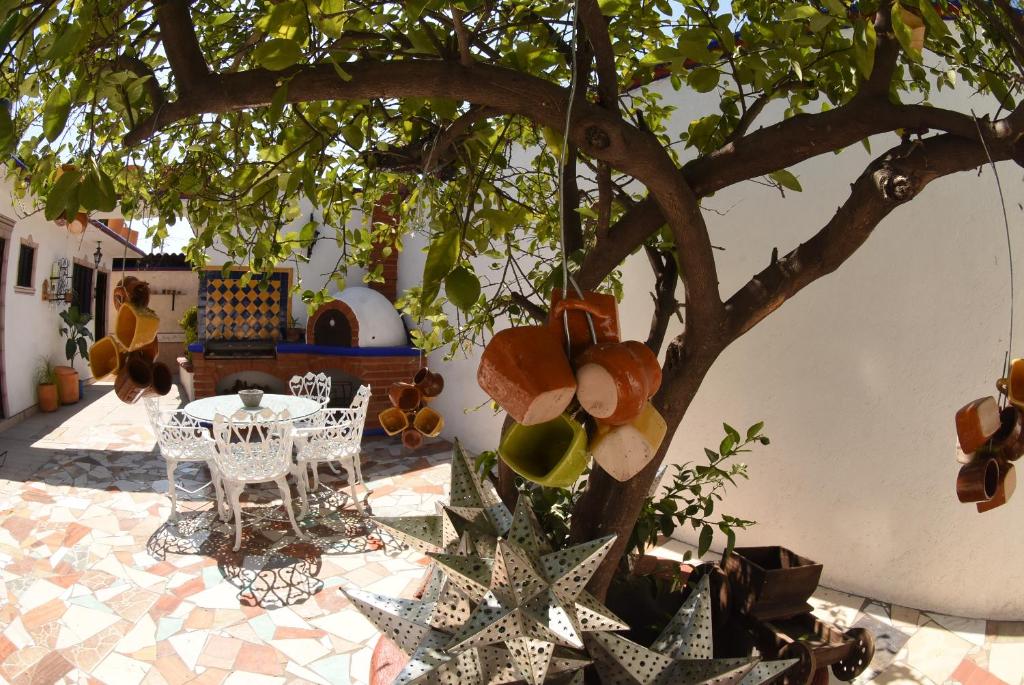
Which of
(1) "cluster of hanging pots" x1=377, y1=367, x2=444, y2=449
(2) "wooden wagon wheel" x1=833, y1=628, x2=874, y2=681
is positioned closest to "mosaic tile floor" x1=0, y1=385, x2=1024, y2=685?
(2) "wooden wagon wheel" x1=833, y1=628, x2=874, y2=681

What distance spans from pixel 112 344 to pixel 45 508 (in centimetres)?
456

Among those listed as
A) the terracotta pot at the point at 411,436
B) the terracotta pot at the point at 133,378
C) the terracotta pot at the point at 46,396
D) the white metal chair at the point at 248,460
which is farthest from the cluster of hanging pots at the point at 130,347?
the terracotta pot at the point at 46,396

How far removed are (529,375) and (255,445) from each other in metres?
4.20

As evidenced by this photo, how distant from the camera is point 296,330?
832 centimetres

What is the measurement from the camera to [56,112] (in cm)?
96

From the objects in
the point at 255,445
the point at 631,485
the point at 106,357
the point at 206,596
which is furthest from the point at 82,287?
the point at 631,485

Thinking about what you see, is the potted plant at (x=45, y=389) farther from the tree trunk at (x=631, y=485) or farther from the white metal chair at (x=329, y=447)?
the tree trunk at (x=631, y=485)

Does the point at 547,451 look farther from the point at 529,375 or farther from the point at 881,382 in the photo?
the point at 881,382

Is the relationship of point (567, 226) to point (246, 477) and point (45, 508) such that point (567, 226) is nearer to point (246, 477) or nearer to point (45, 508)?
point (246, 477)

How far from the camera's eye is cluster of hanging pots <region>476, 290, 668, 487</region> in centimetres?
75

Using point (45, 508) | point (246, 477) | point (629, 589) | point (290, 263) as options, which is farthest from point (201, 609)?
point (290, 263)

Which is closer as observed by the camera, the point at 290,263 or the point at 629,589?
the point at 629,589

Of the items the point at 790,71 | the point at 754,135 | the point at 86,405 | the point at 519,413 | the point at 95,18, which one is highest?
the point at 790,71

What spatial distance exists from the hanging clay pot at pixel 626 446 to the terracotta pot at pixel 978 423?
29.9 inches
